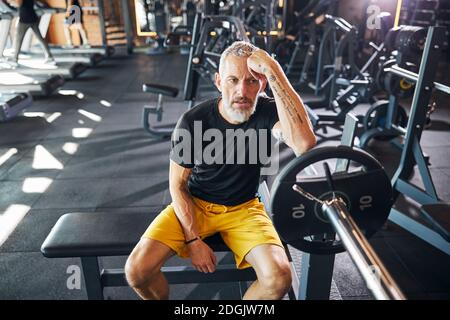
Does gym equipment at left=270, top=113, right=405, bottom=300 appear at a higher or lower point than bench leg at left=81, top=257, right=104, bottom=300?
higher

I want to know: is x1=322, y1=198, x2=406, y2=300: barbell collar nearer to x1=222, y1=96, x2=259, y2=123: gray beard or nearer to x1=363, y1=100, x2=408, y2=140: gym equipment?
x1=222, y1=96, x2=259, y2=123: gray beard

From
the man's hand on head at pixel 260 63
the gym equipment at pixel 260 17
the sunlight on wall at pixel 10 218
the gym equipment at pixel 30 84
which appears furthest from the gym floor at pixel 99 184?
the gym equipment at pixel 260 17

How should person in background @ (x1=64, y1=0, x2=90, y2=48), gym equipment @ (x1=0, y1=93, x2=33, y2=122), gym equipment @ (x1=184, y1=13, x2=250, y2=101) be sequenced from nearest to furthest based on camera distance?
1. gym equipment @ (x1=184, y1=13, x2=250, y2=101)
2. gym equipment @ (x1=0, y1=93, x2=33, y2=122)
3. person in background @ (x1=64, y1=0, x2=90, y2=48)

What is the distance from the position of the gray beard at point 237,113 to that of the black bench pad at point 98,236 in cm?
43

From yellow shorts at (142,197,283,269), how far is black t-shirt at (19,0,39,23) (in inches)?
167

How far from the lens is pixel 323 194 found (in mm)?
854

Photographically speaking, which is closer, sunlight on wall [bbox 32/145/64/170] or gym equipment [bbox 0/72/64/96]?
sunlight on wall [bbox 32/145/64/170]

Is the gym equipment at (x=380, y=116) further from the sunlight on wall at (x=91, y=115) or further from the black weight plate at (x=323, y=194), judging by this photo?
the sunlight on wall at (x=91, y=115)

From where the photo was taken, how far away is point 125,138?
135 inches

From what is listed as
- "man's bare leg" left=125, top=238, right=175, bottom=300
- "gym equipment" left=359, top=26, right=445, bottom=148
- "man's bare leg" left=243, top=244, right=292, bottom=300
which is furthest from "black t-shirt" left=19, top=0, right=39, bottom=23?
"man's bare leg" left=243, top=244, right=292, bottom=300

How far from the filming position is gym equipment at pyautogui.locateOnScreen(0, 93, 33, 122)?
3.70 meters

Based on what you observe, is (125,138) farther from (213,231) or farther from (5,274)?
(213,231)
